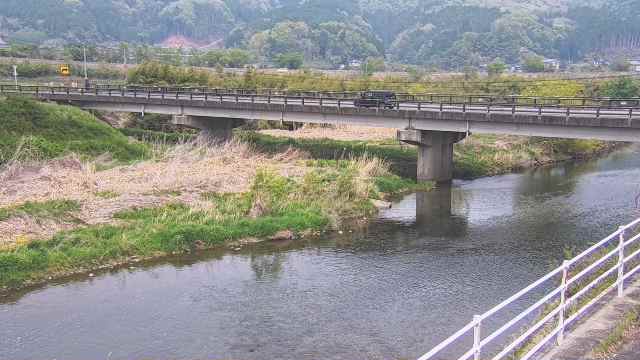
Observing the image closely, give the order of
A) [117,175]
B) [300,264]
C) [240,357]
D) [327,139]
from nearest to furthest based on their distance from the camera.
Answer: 1. [240,357]
2. [300,264]
3. [117,175]
4. [327,139]

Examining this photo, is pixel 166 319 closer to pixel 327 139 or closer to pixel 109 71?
pixel 327 139

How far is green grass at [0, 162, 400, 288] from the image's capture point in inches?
1206

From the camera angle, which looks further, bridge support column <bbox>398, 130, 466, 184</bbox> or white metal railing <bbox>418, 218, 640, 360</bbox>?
bridge support column <bbox>398, 130, 466, 184</bbox>

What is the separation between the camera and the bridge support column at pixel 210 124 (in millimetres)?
70625

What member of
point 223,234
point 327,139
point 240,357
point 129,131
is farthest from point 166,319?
point 129,131

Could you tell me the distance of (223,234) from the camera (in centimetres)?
3609

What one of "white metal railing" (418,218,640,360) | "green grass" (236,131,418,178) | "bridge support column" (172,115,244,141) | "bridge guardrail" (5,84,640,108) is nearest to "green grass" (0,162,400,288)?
"green grass" (236,131,418,178)

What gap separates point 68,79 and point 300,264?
333ft

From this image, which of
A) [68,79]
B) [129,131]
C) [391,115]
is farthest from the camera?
[68,79]

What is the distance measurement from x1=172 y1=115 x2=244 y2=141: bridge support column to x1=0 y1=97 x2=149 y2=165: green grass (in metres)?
7.32

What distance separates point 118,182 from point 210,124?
27465 mm

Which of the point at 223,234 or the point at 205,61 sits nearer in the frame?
the point at 223,234

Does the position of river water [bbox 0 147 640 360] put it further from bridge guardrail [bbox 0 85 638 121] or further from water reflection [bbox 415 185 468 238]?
bridge guardrail [bbox 0 85 638 121]

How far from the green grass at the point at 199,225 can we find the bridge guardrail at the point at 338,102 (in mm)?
11152
